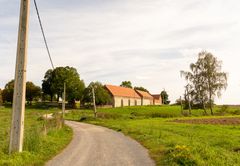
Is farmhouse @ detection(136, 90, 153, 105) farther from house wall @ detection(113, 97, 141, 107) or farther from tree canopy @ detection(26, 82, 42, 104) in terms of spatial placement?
tree canopy @ detection(26, 82, 42, 104)

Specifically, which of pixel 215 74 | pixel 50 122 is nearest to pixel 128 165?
pixel 50 122

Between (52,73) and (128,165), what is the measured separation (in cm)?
9927

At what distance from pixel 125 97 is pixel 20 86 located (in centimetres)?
11733

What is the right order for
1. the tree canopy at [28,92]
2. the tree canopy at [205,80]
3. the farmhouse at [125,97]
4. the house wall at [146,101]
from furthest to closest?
the house wall at [146,101] → the farmhouse at [125,97] → the tree canopy at [28,92] → the tree canopy at [205,80]

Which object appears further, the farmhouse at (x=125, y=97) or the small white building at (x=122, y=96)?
the farmhouse at (x=125, y=97)

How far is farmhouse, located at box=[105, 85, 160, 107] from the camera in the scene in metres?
123

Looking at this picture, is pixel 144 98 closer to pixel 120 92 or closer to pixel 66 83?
pixel 120 92

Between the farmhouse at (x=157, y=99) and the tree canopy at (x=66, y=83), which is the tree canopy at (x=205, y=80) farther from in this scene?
the farmhouse at (x=157, y=99)

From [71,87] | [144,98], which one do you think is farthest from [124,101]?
[71,87]

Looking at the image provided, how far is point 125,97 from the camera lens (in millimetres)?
132875

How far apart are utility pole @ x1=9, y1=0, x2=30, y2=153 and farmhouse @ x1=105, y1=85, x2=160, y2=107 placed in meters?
105

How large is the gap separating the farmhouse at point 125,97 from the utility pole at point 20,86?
10503 centimetres

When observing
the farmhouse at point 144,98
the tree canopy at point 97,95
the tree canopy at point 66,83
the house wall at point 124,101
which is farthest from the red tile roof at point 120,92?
the tree canopy at point 66,83

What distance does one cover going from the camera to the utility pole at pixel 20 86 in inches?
609
